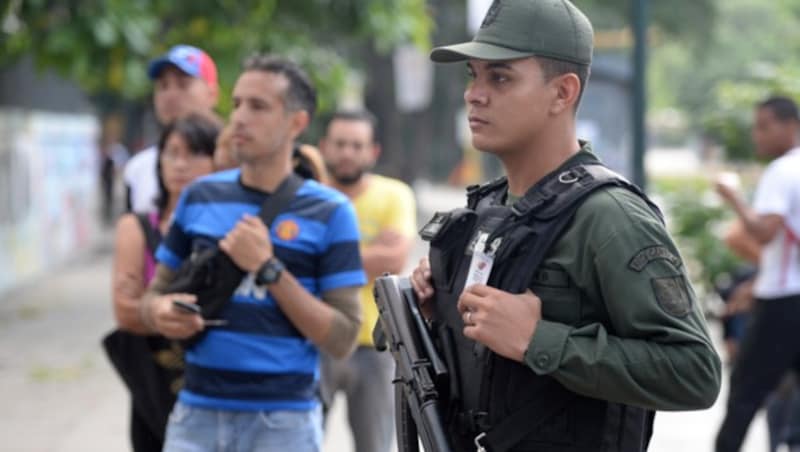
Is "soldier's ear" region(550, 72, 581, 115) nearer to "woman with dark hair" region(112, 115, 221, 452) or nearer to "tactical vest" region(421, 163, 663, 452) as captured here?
"tactical vest" region(421, 163, 663, 452)

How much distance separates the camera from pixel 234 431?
4039mm

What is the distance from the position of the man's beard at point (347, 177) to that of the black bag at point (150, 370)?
166cm

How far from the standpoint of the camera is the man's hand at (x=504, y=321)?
2699 mm

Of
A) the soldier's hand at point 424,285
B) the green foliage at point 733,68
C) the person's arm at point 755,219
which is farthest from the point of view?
the green foliage at point 733,68

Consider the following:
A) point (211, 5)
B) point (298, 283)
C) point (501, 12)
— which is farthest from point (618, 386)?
point (211, 5)

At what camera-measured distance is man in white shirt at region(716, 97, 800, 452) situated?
20.4ft

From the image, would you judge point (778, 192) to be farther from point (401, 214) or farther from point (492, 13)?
point (492, 13)

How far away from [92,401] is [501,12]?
759 centimetres

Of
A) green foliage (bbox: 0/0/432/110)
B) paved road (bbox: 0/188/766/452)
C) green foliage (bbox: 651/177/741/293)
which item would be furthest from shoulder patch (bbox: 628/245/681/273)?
green foliage (bbox: 651/177/741/293)

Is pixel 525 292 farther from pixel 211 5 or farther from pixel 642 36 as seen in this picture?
pixel 211 5

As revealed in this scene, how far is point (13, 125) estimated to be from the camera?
54.4 ft

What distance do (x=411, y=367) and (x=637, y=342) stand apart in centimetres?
Result: 54

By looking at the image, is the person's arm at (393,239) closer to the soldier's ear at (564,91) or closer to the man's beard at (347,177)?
the man's beard at (347,177)

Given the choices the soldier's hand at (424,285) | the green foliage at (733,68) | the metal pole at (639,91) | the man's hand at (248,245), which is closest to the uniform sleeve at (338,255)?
the man's hand at (248,245)
